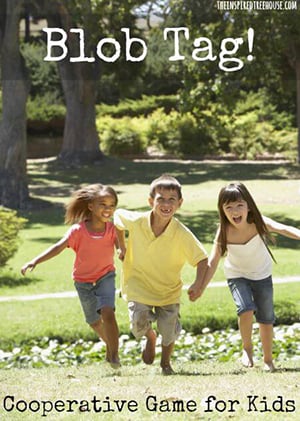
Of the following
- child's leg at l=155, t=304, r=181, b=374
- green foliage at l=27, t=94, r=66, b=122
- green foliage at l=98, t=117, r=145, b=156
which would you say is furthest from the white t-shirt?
green foliage at l=27, t=94, r=66, b=122

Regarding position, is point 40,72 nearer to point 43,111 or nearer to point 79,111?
point 43,111

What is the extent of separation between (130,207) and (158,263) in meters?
16.4

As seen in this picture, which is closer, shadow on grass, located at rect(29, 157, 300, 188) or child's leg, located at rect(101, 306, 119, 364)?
child's leg, located at rect(101, 306, 119, 364)

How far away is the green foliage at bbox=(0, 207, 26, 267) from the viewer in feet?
43.2

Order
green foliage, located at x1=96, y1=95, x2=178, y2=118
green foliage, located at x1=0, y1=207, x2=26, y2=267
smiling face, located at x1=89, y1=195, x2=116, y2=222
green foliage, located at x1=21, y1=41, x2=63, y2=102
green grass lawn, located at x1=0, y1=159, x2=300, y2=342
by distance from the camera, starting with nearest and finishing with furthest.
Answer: smiling face, located at x1=89, y1=195, x2=116, y2=222 → green grass lawn, located at x1=0, y1=159, x2=300, y2=342 → green foliage, located at x1=0, y1=207, x2=26, y2=267 → green foliage, located at x1=21, y1=41, x2=63, y2=102 → green foliage, located at x1=96, y1=95, x2=178, y2=118

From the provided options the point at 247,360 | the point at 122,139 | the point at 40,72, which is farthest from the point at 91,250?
the point at 40,72

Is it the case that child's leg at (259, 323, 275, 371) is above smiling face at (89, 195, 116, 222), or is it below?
below

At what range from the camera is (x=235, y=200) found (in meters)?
6.58

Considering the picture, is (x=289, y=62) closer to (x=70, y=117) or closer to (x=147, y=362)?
(x=70, y=117)

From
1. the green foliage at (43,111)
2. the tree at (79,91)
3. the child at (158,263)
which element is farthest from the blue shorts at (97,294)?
the green foliage at (43,111)

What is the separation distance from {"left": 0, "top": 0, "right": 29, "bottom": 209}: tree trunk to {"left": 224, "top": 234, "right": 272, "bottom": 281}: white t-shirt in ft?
49.9

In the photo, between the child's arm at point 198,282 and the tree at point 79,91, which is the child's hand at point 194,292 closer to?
the child's arm at point 198,282

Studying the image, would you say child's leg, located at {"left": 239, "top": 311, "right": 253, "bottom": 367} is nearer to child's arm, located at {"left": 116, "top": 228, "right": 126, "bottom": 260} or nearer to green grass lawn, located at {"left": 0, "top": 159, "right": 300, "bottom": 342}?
child's arm, located at {"left": 116, "top": 228, "right": 126, "bottom": 260}

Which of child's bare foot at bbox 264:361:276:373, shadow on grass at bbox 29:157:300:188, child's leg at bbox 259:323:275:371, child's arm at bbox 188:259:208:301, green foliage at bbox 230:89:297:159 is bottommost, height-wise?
child's bare foot at bbox 264:361:276:373
